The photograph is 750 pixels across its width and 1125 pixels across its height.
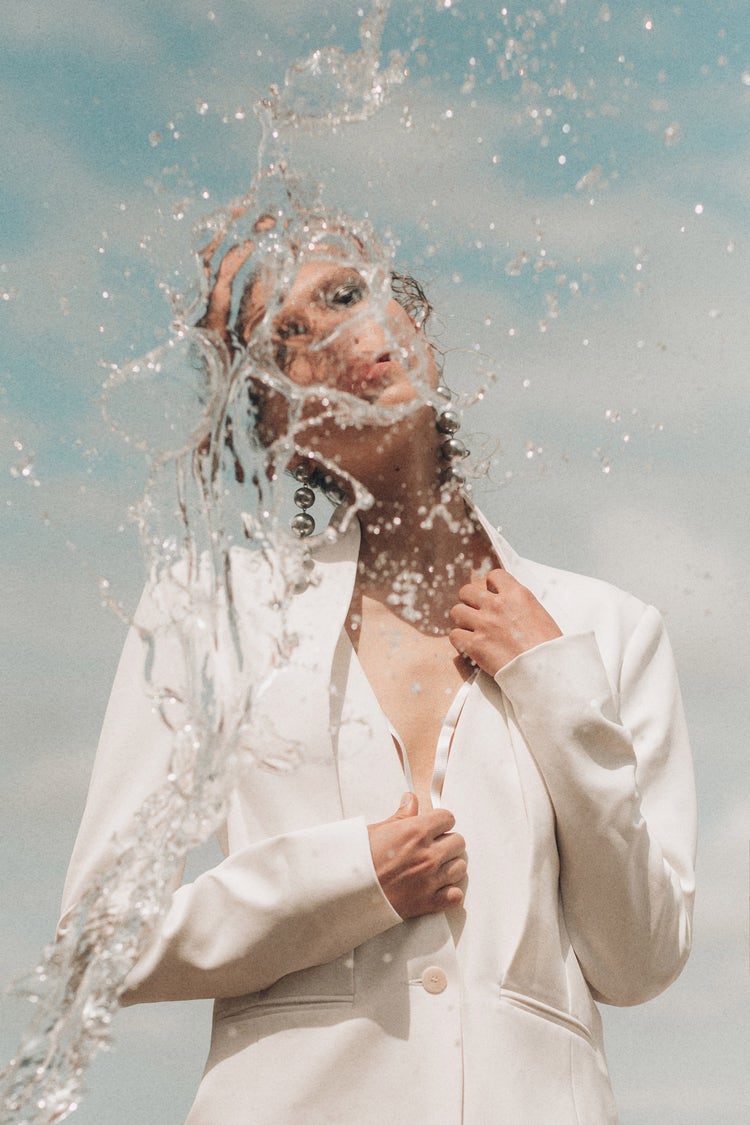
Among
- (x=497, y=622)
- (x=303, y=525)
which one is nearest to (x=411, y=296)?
(x=303, y=525)

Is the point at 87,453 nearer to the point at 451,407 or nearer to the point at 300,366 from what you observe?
the point at 300,366

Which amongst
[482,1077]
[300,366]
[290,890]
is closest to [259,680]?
[290,890]

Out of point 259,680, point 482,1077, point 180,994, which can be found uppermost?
point 259,680

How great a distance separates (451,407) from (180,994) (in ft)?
4.13

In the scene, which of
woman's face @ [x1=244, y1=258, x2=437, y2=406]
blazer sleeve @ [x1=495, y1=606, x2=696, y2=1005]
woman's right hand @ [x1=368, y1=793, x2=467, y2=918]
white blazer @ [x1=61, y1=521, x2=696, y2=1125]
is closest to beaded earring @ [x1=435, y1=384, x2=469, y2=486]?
woman's face @ [x1=244, y1=258, x2=437, y2=406]

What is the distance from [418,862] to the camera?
2.48 meters

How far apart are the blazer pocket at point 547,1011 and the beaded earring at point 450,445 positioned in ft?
3.46

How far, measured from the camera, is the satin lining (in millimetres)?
2629

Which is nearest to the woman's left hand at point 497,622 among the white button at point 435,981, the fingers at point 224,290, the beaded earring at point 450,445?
the beaded earring at point 450,445

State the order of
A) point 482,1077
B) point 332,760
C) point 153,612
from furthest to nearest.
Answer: point 153,612 → point 332,760 → point 482,1077

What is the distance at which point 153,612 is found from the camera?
281 centimetres

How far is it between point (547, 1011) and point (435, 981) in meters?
0.22

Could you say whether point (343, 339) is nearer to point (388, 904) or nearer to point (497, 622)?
point (497, 622)

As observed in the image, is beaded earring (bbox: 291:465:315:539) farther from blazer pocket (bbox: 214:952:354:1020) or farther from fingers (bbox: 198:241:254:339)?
blazer pocket (bbox: 214:952:354:1020)
